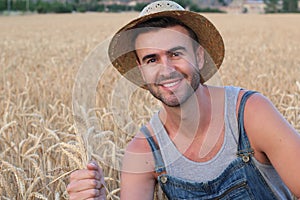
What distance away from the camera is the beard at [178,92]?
6.92 ft

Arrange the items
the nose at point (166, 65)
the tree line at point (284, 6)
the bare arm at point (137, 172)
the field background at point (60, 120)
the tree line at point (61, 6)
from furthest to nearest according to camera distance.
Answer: the tree line at point (284, 6), the tree line at point (61, 6), the field background at point (60, 120), the bare arm at point (137, 172), the nose at point (166, 65)

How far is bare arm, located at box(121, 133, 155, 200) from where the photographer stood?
221 centimetres

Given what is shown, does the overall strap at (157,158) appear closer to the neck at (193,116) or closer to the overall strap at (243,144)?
the neck at (193,116)

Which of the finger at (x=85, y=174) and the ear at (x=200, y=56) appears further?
the ear at (x=200, y=56)

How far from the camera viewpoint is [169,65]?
6.91ft

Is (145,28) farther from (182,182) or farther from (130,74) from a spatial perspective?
(182,182)

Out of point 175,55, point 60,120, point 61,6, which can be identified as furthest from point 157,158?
point 61,6

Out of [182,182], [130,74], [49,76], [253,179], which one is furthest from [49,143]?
[49,76]

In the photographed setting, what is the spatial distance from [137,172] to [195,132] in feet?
0.94

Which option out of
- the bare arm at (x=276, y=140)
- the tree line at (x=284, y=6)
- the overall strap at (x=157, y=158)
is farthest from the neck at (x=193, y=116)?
the tree line at (x=284, y=6)

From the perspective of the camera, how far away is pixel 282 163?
6.56 ft

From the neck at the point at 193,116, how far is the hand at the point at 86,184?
1.80ft

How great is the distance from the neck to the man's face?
0.09 m

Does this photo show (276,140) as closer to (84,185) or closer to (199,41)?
(199,41)
